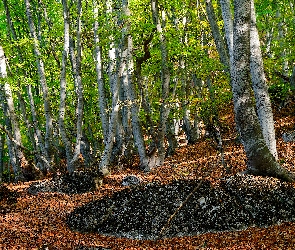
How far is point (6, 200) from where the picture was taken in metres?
11.1

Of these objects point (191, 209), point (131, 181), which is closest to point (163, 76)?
point (131, 181)

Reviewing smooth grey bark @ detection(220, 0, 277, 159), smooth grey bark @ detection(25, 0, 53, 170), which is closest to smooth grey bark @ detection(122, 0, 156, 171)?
smooth grey bark @ detection(25, 0, 53, 170)

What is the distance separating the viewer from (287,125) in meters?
15.4

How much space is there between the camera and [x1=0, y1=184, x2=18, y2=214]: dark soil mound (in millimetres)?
10156

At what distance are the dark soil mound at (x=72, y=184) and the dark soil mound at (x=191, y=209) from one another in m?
2.73

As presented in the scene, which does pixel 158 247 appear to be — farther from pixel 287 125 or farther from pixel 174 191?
pixel 287 125

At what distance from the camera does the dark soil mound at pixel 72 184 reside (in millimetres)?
11867

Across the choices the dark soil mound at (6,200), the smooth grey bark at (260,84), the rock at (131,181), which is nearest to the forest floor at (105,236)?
the dark soil mound at (6,200)

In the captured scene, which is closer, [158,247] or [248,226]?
[158,247]

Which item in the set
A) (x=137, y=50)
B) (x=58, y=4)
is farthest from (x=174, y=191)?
(x=58, y=4)

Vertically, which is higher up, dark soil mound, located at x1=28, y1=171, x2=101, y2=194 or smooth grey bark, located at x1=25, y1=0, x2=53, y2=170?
smooth grey bark, located at x1=25, y1=0, x2=53, y2=170

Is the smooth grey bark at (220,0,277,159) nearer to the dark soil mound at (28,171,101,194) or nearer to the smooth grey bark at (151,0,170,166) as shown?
the smooth grey bark at (151,0,170,166)

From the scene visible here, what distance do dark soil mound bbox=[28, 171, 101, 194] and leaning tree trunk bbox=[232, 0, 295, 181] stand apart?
19.1 ft

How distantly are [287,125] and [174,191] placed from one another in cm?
887
